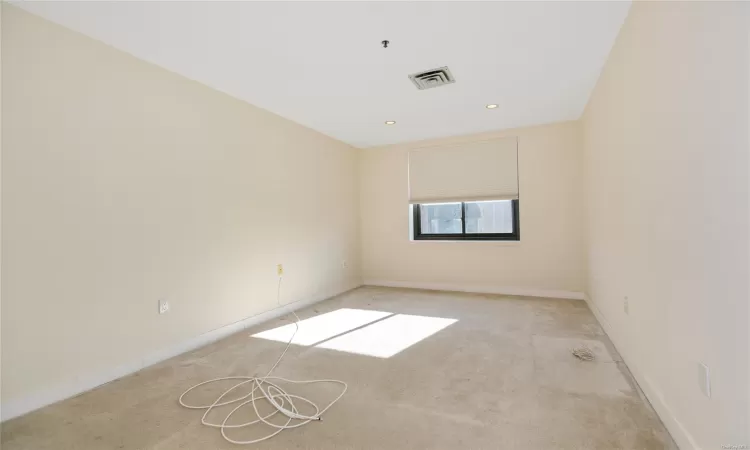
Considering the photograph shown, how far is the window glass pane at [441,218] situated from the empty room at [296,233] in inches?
61.7

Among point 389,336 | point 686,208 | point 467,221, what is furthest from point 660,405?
point 467,221

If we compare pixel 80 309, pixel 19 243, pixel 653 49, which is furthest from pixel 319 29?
pixel 80 309

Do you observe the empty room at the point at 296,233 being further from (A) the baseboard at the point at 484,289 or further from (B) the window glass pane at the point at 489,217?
(B) the window glass pane at the point at 489,217

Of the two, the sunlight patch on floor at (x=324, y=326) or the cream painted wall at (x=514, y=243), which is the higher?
the cream painted wall at (x=514, y=243)

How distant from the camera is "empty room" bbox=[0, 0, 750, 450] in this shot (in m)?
1.43

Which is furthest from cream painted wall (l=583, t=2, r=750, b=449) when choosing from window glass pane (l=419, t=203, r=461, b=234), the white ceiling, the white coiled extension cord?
window glass pane (l=419, t=203, r=461, b=234)

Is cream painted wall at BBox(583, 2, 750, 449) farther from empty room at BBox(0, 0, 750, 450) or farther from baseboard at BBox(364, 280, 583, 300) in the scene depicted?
baseboard at BBox(364, 280, 583, 300)

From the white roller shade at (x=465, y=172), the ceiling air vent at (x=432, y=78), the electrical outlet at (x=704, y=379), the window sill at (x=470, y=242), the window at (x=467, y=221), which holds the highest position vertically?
the ceiling air vent at (x=432, y=78)

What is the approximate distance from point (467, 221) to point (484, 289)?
1.04 m

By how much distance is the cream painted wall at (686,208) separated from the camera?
1107mm

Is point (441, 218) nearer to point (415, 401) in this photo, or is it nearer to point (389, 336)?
point (389, 336)

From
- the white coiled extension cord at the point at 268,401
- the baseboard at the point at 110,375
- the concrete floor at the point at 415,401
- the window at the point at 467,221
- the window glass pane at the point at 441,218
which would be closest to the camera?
the concrete floor at the point at 415,401

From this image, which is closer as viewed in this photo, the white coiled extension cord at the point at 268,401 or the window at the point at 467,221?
the white coiled extension cord at the point at 268,401

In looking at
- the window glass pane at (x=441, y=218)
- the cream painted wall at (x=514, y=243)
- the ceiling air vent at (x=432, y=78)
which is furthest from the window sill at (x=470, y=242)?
the ceiling air vent at (x=432, y=78)
